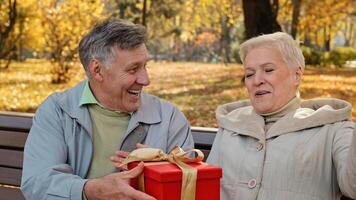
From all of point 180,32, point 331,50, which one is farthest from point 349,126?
point 180,32

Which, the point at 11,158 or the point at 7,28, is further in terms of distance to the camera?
the point at 7,28

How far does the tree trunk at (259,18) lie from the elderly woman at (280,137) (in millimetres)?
3409

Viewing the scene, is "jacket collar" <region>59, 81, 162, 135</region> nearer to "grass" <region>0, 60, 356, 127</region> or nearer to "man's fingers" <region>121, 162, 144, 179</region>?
"man's fingers" <region>121, 162, 144, 179</region>

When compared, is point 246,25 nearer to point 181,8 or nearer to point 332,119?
point 181,8

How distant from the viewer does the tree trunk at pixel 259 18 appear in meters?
5.95

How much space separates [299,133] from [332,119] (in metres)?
0.15

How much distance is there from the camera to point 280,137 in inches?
96.3

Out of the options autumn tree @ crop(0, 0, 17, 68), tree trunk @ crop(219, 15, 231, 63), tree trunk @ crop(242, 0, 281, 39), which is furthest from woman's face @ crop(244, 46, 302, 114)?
autumn tree @ crop(0, 0, 17, 68)

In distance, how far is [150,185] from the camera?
2.02 m

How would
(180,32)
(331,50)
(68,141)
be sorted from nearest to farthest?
(68,141) < (331,50) < (180,32)

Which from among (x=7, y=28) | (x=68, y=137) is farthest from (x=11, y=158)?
(x=7, y=28)

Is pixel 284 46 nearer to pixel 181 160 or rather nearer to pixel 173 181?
pixel 181 160

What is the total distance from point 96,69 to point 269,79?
30.5 inches

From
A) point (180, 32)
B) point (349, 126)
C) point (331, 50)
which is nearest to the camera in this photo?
point (349, 126)
